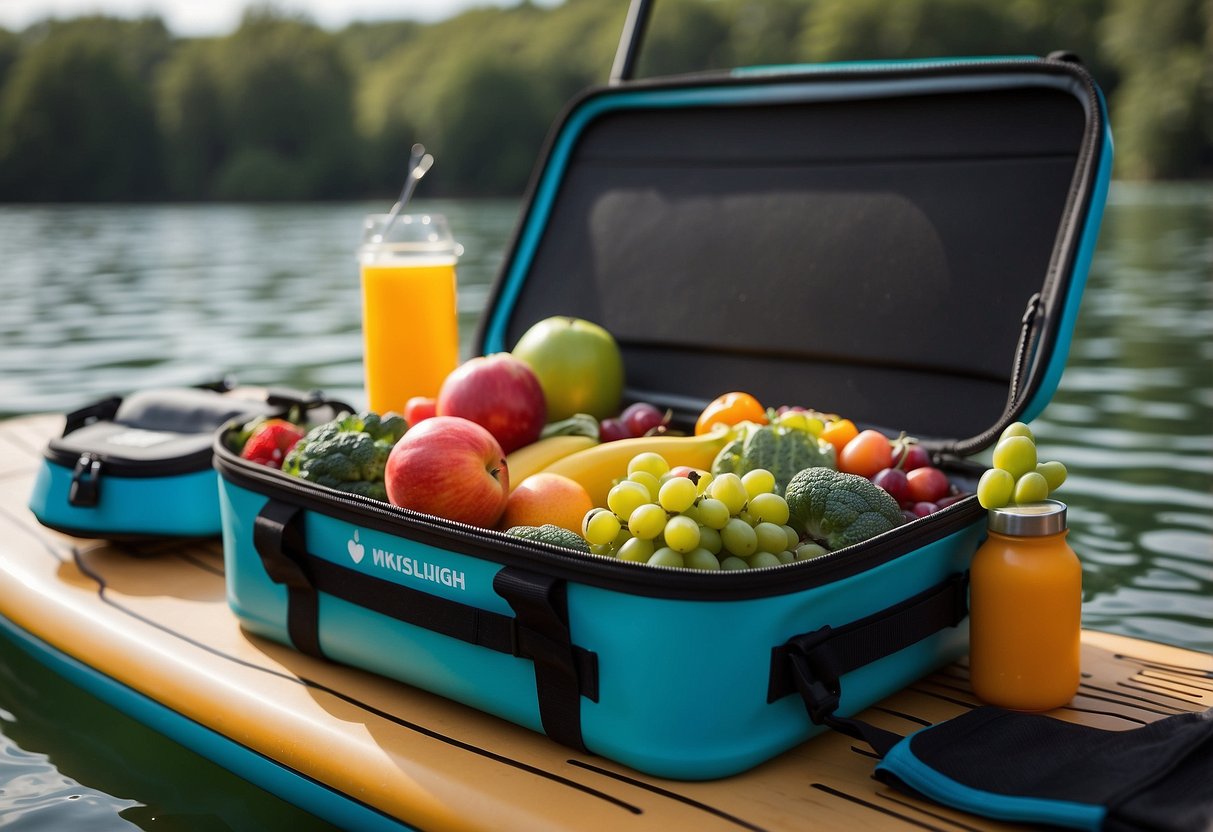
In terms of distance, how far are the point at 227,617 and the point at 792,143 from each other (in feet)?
4.49

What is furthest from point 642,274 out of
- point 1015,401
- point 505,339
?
point 1015,401

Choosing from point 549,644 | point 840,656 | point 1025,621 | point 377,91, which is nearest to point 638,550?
point 549,644

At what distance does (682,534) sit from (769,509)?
0.14 metres

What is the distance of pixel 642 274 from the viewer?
2.35m

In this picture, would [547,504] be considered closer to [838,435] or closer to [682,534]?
[682,534]

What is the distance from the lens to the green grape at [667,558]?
1206 mm

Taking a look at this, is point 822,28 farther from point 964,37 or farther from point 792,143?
point 792,143

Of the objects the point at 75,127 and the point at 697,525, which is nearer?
the point at 697,525

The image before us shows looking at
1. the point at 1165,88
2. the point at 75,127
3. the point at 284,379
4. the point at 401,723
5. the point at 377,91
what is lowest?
the point at 284,379

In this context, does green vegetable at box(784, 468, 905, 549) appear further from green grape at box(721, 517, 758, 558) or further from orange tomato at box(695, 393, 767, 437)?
orange tomato at box(695, 393, 767, 437)

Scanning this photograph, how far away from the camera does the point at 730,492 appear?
1.27 metres

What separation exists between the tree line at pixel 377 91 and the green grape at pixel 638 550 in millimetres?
33236

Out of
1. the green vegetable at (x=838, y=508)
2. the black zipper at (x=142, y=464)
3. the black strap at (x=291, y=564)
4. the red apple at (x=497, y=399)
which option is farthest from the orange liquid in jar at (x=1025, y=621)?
the black zipper at (x=142, y=464)

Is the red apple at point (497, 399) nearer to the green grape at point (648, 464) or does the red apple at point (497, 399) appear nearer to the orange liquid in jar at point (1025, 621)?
the green grape at point (648, 464)
